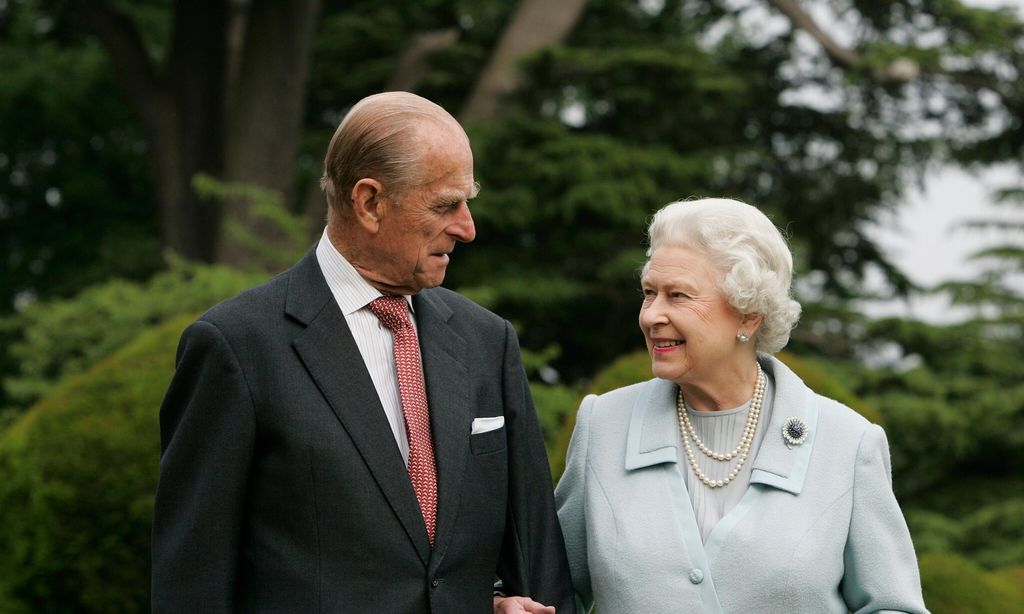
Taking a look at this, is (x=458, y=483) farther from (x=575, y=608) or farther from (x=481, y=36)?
(x=481, y=36)

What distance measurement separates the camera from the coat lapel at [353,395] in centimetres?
282

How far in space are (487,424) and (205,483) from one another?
66cm

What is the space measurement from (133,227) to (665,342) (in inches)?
449

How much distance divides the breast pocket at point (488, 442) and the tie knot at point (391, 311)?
0.30 metres

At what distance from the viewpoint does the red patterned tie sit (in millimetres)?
2904

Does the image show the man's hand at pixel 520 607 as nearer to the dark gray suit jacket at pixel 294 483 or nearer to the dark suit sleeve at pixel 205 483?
the dark gray suit jacket at pixel 294 483

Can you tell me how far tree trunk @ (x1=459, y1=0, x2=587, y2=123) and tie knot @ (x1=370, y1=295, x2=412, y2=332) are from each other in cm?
804

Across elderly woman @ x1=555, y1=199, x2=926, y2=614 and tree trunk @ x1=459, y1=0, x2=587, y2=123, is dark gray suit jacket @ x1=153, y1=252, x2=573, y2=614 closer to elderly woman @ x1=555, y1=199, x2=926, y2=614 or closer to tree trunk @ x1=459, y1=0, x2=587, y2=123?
elderly woman @ x1=555, y1=199, x2=926, y2=614

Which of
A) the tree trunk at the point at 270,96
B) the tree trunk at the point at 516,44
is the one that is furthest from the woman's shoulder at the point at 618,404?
the tree trunk at the point at 516,44

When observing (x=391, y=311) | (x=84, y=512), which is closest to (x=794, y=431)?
(x=391, y=311)

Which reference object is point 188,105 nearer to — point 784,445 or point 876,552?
point 784,445

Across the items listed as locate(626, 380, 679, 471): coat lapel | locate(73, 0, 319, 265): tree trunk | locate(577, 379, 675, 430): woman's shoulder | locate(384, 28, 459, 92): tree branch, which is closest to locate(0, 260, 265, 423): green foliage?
locate(73, 0, 319, 265): tree trunk

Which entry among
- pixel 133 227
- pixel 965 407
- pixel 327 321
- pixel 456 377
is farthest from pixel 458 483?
pixel 133 227

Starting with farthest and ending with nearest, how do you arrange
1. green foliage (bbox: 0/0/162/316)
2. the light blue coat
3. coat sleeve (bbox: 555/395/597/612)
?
green foliage (bbox: 0/0/162/316) < coat sleeve (bbox: 555/395/597/612) < the light blue coat
